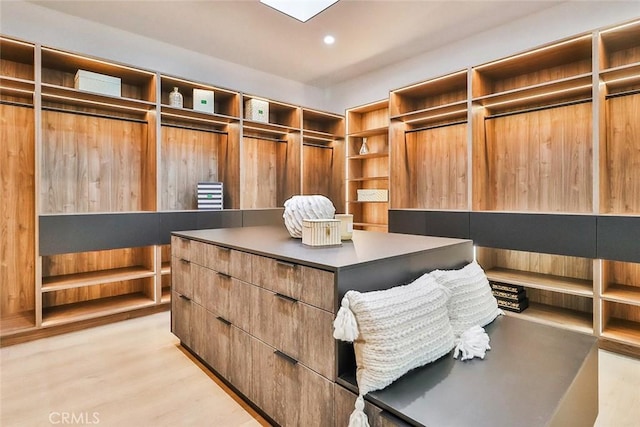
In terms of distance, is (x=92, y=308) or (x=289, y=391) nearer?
(x=289, y=391)

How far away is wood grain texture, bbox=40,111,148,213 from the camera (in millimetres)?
3051

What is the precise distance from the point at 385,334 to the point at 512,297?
239cm

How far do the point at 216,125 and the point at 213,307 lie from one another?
2.67 m

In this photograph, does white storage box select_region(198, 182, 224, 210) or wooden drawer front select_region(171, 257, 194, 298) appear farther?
white storage box select_region(198, 182, 224, 210)

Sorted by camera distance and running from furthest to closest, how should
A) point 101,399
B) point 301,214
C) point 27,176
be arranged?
point 27,176
point 301,214
point 101,399

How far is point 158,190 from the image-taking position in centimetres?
326

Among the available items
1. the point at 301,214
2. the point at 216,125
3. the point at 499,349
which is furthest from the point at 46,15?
the point at 499,349

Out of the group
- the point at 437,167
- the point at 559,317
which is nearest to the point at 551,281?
the point at 559,317

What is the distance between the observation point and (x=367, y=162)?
475cm

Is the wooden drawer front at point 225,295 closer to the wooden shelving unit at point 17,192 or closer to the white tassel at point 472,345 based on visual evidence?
the white tassel at point 472,345

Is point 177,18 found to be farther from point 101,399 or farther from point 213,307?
point 101,399

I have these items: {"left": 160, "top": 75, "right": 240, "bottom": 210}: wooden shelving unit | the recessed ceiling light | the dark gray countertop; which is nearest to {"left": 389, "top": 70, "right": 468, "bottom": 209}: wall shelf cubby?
the recessed ceiling light

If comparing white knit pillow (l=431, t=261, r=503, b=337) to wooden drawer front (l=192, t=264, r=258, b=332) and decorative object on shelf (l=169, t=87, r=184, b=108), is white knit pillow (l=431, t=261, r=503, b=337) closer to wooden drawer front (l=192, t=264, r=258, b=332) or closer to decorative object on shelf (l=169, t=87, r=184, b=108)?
wooden drawer front (l=192, t=264, r=258, b=332)

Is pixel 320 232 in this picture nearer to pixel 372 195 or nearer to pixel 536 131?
pixel 536 131
